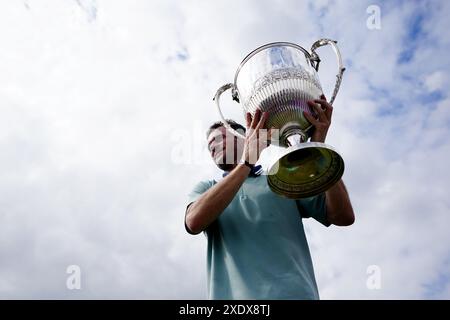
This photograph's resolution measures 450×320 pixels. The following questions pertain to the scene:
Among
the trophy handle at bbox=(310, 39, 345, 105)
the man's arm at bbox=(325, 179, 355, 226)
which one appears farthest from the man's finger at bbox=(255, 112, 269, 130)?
the man's arm at bbox=(325, 179, 355, 226)

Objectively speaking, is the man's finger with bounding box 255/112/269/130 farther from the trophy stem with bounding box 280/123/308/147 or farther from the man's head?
the man's head

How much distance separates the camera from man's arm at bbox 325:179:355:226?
2369mm

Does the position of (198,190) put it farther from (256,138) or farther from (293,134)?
(293,134)

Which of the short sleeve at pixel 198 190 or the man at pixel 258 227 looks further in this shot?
the short sleeve at pixel 198 190

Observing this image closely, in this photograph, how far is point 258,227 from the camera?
7.65 feet

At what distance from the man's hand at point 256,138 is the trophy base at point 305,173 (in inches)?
4.5

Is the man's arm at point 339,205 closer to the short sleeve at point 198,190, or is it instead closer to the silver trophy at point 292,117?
the silver trophy at point 292,117

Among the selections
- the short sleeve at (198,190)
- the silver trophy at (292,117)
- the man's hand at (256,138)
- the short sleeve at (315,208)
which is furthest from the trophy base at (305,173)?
the short sleeve at (198,190)

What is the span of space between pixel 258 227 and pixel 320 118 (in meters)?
0.64

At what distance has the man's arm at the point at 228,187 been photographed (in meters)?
2.20

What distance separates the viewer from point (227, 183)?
223 cm
